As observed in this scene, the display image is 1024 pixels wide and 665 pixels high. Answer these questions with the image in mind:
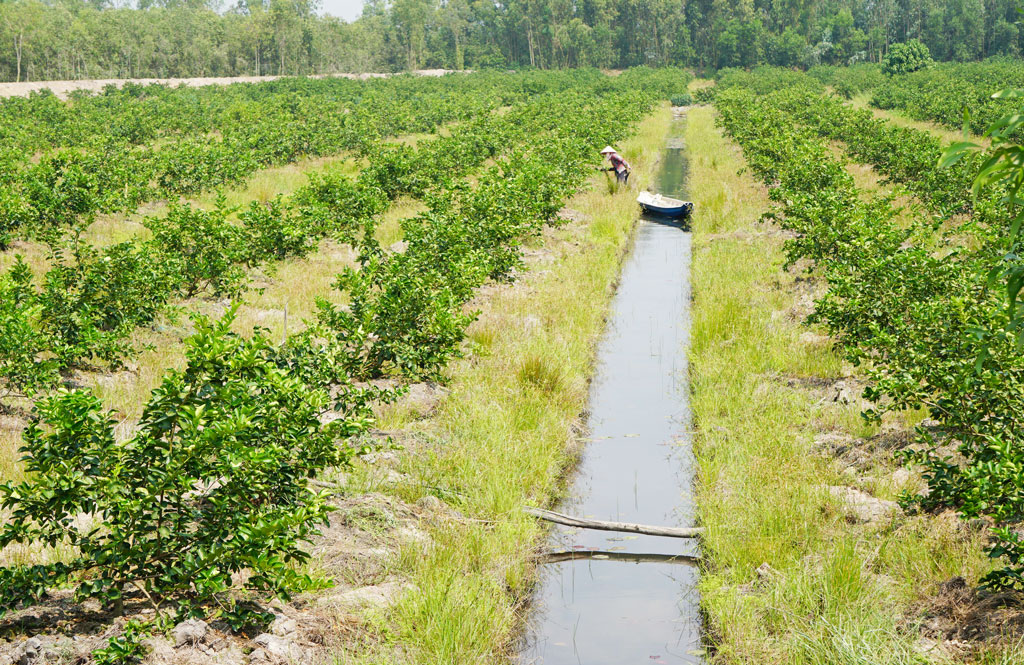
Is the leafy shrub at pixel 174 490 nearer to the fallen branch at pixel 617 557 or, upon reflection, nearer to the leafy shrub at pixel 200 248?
the fallen branch at pixel 617 557

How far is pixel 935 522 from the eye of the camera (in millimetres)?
6867

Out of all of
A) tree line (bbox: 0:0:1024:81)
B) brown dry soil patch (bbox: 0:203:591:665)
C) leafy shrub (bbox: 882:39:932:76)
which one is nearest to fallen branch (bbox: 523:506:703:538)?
brown dry soil patch (bbox: 0:203:591:665)

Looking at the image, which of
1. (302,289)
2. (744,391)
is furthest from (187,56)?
(744,391)

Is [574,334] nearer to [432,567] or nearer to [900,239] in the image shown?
[900,239]

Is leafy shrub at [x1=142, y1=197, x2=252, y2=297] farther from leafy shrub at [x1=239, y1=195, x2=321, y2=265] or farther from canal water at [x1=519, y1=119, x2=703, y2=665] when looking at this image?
canal water at [x1=519, y1=119, x2=703, y2=665]

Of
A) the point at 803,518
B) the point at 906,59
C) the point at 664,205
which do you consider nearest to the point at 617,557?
the point at 803,518

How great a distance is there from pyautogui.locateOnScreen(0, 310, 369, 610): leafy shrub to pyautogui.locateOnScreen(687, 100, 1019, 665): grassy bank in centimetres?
303

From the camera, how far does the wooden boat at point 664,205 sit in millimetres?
21438

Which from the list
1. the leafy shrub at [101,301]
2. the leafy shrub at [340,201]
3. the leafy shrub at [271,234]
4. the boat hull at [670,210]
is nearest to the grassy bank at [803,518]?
the leafy shrub at [101,301]

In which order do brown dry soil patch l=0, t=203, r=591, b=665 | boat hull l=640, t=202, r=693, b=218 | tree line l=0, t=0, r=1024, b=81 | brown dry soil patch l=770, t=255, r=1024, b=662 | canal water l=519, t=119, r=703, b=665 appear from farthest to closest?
tree line l=0, t=0, r=1024, b=81 → boat hull l=640, t=202, r=693, b=218 → canal water l=519, t=119, r=703, b=665 → brown dry soil patch l=770, t=255, r=1024, b=662 → brown dry soil patch l=0, t=203, r=591, b=665

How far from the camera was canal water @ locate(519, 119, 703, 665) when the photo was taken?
6617 millimetres

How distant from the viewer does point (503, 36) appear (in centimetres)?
12256

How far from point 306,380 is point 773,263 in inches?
384

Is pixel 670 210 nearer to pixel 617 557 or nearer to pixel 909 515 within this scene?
pixel 617 557
